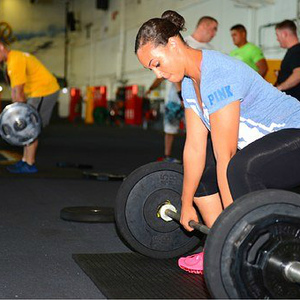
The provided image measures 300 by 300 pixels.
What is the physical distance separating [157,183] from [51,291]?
0.60 metres

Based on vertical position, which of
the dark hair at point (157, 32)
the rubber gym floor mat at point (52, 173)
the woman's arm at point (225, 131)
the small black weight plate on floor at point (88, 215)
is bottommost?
the rubber gym floor mat at point (52, 173)

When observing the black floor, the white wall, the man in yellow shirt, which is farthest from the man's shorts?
the white wall

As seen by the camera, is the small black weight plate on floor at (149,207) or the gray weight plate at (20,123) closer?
the small black weight plate on floor at (149,207)

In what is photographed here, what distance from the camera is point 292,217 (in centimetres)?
159

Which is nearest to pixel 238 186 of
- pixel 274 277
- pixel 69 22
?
pixel 274 277

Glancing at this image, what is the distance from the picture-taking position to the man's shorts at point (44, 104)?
16.0 feet

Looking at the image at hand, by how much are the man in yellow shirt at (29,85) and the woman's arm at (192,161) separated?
9.46 feet

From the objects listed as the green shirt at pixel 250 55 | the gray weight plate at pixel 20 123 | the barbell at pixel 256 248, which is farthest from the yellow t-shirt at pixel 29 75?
the barbell at pixel 256 248

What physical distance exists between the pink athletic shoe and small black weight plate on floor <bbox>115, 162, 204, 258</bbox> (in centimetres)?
13

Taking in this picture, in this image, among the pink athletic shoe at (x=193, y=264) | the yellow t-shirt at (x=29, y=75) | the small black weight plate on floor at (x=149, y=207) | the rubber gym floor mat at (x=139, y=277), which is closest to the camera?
the rubber gym floor mat at (x=139, y=277)

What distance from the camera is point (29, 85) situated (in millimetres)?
4910

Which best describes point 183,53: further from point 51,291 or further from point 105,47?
point 105,47

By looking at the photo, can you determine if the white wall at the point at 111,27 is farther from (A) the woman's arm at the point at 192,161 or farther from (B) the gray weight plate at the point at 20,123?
(A) the woman's arm at the point at 192,161

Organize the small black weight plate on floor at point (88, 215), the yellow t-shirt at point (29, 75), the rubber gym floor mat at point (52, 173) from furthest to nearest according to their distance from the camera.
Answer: the rubber gym floor mat at point (52, 173), the yellow t-shirt at point (29, 75), the small black weight plate on floor at point (88, 215)
